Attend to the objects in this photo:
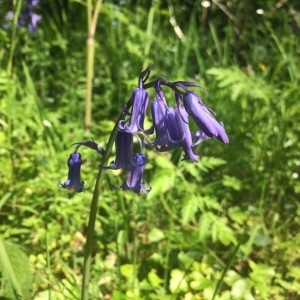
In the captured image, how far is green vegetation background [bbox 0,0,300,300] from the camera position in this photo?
2379 mm

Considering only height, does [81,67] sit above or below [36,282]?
above

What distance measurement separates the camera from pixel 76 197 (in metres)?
2.66

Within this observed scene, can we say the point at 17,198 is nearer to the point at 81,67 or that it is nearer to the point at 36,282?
the point at 36,282

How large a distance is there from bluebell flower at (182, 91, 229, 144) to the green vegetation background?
0.65 meters

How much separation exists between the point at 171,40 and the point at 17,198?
6.86 ft

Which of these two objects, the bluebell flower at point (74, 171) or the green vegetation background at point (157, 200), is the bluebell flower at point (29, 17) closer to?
the green vegetation background at point (157, 200)

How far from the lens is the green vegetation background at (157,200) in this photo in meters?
2.38

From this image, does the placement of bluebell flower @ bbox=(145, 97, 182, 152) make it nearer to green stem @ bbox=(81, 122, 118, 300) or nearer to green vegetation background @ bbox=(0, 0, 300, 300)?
green stem @ bbox=(81, 122, 118, 300)

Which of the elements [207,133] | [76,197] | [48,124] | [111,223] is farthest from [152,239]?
[207,133]

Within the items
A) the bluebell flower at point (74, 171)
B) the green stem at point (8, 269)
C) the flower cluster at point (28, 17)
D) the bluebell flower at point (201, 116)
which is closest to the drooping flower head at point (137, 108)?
the bluebell flower at point (201, 116)

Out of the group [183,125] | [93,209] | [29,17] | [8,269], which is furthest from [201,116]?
[29,17]

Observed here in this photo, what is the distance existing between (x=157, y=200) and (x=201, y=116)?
1.43 meters

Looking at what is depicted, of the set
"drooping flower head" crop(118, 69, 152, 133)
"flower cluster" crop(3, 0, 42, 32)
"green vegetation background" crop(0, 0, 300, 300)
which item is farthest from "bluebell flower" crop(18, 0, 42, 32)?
"drooping flower head" crop(118, 69, 152, 133)

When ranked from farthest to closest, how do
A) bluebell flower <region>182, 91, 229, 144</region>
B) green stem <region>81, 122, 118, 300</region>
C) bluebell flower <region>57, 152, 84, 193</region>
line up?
bluebell flower <region>57, 152, 84, 193</region> < green stem <region>81, 122, 118, 300</region> < bluebell flower <region>182, 91, 229, 144</region>
